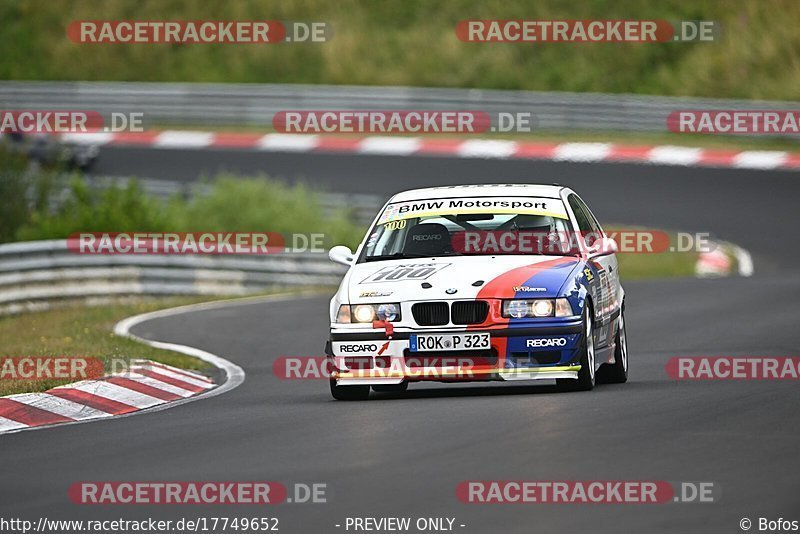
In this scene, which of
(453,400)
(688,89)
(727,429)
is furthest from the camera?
(688,89)

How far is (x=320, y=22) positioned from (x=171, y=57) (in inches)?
160

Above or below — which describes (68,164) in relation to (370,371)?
above

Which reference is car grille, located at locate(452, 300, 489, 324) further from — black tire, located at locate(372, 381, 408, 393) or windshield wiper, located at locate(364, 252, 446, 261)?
windshield wiper, located at locate(364, 252, 446, 261)

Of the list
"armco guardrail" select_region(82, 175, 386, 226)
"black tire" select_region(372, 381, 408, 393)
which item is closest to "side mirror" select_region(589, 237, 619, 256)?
"black tire" select_region(372, 381, 408, 393)

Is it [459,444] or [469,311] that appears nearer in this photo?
[459,444]

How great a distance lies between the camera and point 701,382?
12266 millimetres

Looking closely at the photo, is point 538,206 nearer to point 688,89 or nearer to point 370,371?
point 370,371

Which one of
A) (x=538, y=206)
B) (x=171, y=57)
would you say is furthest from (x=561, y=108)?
(x=538, y=206)

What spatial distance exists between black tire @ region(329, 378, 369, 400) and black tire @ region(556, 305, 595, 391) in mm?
1344

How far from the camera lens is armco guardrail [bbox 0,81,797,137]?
116 feet

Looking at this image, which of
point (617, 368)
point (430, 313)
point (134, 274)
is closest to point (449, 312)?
point (430, 313)

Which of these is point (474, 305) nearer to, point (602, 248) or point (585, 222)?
point (602, 248)

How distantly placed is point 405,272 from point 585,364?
137cm

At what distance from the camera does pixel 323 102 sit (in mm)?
37531
